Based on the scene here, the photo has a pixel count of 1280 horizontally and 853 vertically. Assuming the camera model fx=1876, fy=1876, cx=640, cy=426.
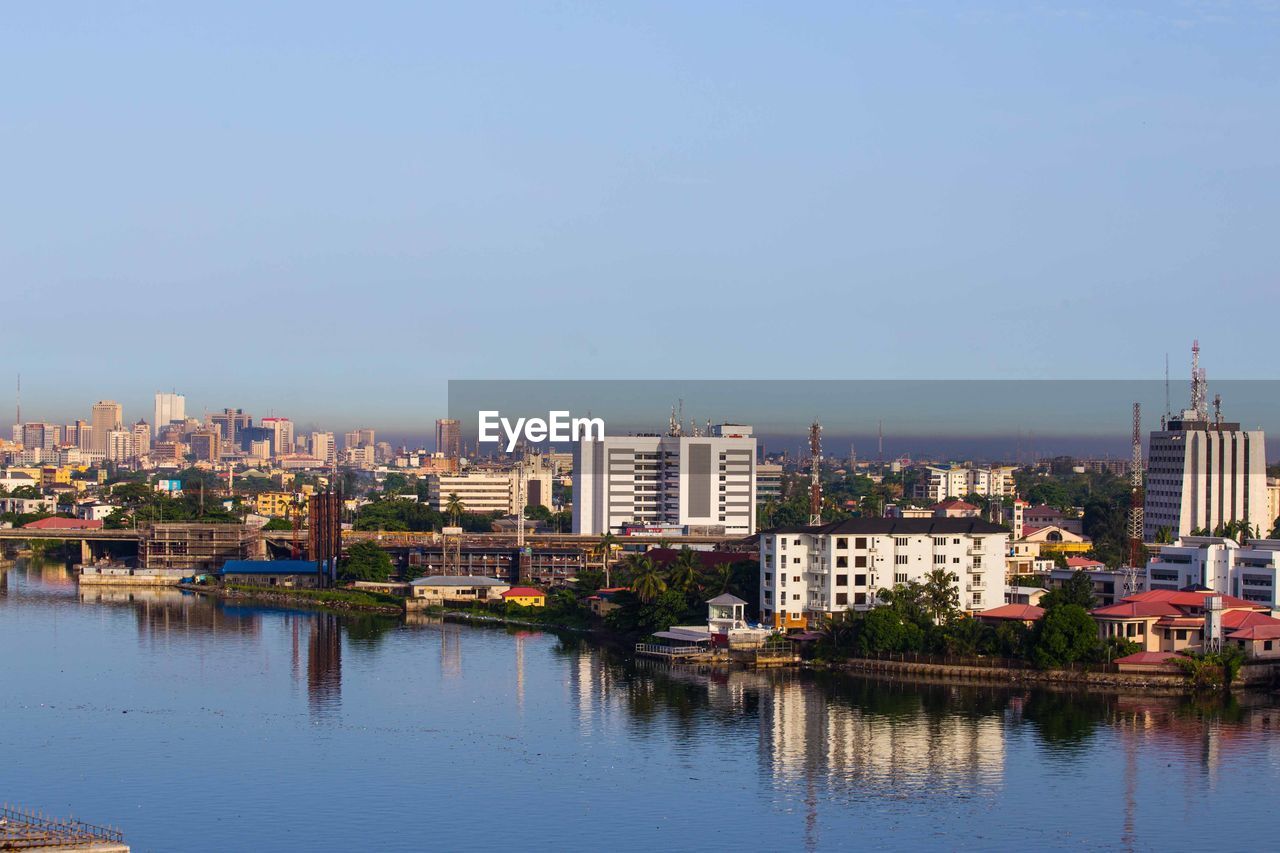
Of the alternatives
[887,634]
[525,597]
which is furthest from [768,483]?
[887,634]

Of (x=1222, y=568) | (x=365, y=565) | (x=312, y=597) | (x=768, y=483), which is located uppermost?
(x=768, y=483)

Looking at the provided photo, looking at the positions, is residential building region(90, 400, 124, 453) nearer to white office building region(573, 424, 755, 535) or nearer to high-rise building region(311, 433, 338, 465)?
high-rise building region(311, 433, 338, 465)

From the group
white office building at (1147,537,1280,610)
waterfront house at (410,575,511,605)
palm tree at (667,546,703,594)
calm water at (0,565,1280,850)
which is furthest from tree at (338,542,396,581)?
white office building at (1147,537,1280,610)

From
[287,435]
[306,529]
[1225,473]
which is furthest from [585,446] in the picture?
[287,435]

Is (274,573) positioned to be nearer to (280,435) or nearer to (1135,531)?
(1135,531)

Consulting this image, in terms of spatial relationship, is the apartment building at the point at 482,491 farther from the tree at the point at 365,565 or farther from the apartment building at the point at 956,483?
the tree at the point at 365,565

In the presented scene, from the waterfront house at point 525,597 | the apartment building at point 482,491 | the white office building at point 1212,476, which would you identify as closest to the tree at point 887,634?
the waterfront house at point 525,597

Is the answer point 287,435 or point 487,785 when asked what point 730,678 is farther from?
point 287,435
